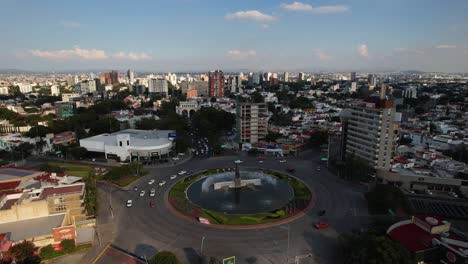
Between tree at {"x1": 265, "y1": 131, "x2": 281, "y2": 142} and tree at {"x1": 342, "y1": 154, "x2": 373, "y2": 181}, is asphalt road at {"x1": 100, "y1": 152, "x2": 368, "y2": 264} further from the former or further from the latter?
tree at {"x1": 265, "y1": 131, "x2": 281, "y2": 142}

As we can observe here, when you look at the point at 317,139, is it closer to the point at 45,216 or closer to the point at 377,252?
the point at 377,252

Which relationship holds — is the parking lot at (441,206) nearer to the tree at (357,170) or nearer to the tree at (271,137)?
the tree at (357,170)

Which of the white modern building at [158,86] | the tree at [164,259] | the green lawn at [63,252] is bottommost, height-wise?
the green lawn at [63,252]

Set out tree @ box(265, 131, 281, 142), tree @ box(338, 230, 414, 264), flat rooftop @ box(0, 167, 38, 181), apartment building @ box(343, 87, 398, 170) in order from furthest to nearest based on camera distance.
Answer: tree @ box(265, 131, 281, 142) < apartment building @ box(343, 87, 398, 170) < flat rooftop @ box(0, 167, 38, 181) < tree @ box(338, 230, 414, 264)

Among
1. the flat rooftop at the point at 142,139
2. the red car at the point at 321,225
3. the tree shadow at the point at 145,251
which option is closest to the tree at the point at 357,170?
the red car at the point at 321,225

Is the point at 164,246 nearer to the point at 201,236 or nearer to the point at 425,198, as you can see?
the point at 201,236

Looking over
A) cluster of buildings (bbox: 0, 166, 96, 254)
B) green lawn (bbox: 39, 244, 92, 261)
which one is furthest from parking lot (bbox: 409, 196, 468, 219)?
cluster of buildings (bbox: 0, 166, 96, 254)

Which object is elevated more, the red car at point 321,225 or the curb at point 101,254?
the red car at point 321,225
